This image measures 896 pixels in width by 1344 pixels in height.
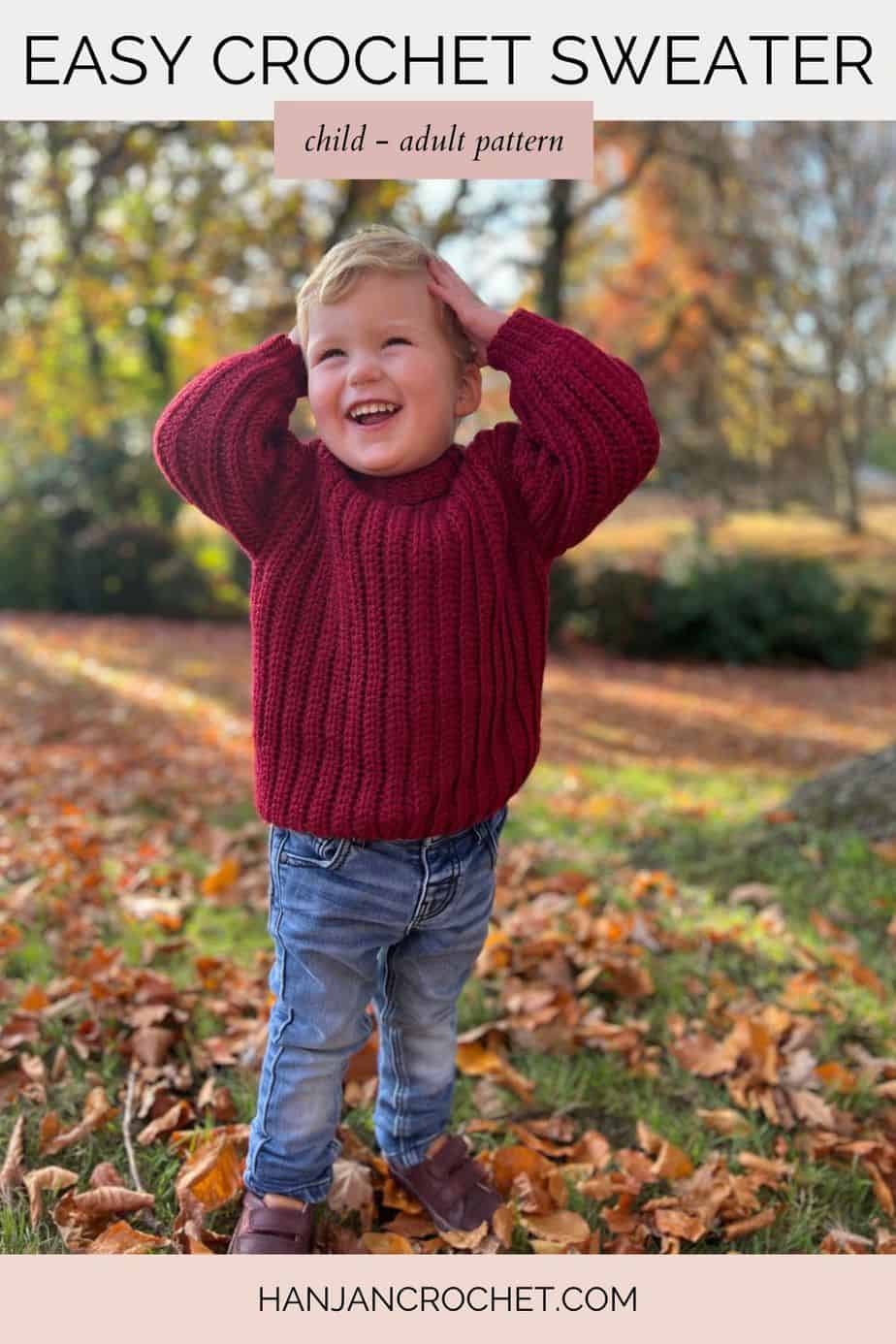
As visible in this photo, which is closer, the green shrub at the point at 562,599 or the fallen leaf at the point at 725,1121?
the fallen leaf at the point at 725,1121

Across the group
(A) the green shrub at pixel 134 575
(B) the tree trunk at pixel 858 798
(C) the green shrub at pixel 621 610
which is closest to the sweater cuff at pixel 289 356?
(B) the tree trunk at pixel 858 798

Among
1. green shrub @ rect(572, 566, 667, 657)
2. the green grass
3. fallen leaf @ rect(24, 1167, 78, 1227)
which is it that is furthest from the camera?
green shrub @ rect(572, 566, 667, 657)

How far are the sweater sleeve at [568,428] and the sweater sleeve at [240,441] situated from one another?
355 mm

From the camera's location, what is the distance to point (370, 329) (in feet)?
5.61

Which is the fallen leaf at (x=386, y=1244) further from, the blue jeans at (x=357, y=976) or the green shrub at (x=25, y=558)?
the green shrub at (x=25, y=558)

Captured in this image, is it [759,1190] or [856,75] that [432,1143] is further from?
[856,75]

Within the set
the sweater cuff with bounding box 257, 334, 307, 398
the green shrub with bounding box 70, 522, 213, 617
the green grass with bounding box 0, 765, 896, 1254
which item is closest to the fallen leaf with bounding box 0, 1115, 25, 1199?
the green grass with bounding box 0, 765, 896, 1254

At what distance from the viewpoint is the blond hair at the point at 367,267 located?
170 centimetres

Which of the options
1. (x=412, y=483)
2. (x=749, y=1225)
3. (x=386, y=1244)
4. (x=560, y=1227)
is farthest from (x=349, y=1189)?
(x=412, y=483)

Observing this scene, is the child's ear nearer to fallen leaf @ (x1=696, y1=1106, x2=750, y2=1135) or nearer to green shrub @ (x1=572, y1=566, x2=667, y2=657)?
fallen leaf @ (x1=696, y1=1106, x2=750, y2=1135)

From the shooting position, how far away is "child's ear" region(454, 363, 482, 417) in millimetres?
1847

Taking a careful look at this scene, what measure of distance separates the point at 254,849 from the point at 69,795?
1085mm

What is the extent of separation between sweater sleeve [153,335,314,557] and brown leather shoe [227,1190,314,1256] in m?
1.19

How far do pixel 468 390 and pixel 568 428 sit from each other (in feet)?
0.91
